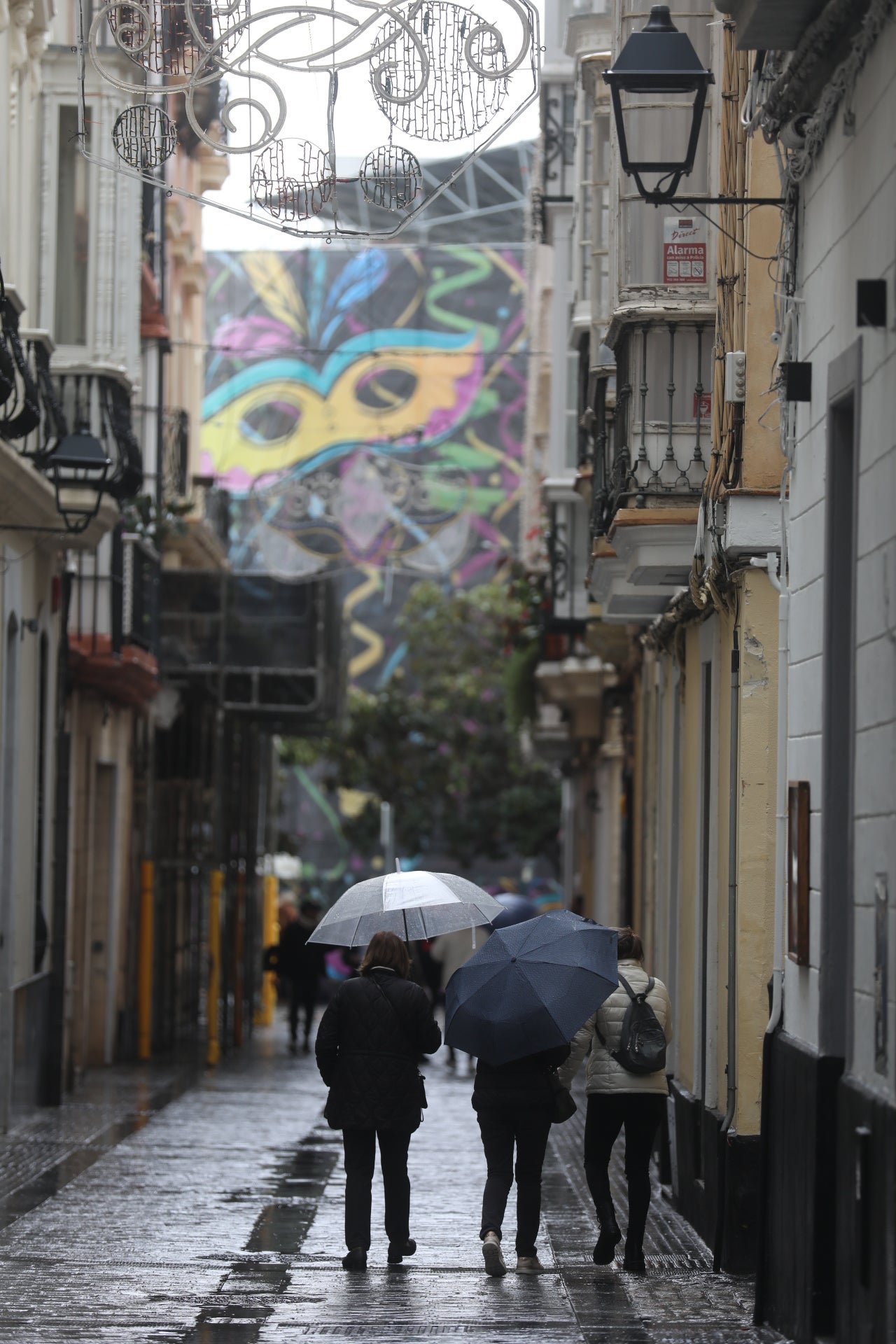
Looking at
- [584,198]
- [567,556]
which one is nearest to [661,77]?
[584,198]

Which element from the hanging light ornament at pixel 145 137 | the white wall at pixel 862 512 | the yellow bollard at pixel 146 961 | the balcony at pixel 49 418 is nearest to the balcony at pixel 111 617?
the balcony at pixel 49 418

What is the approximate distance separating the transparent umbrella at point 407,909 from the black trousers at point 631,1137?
1266 millimetres

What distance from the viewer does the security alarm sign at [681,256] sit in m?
13.4

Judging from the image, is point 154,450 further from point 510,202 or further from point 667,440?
point 510,202

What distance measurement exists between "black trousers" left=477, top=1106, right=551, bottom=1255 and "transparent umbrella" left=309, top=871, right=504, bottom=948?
1.21 metres

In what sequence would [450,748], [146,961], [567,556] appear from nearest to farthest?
1. [567,556]
2. [146,961]
3. [450,748]

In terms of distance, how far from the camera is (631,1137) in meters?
10.9

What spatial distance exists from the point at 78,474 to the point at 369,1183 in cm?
820

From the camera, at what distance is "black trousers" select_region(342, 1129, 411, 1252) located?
1083cm

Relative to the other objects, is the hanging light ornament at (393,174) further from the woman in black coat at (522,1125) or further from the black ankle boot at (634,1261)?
the black ankle boot at (634,1261)

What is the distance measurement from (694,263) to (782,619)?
418cm

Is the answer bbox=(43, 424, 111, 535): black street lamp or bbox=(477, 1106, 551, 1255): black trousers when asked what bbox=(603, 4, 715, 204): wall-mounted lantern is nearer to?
bbox=(477, 1106, 551, 1255): black trousers

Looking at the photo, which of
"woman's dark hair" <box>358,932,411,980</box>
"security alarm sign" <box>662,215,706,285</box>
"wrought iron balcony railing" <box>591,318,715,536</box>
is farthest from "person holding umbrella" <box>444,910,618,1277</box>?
"security alarm sign" <box>662,215,706,285</box>

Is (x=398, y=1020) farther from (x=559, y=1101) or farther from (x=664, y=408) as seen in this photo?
(x=664, y=408)
